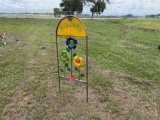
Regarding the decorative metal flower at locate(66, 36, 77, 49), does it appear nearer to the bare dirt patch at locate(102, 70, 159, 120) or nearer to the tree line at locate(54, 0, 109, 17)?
the bare dirt patch at locate(102, 70, 159, 120)

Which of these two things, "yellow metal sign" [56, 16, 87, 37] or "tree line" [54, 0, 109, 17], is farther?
"tree line" [54, 0, 109, 17]

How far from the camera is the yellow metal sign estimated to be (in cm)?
→ 245

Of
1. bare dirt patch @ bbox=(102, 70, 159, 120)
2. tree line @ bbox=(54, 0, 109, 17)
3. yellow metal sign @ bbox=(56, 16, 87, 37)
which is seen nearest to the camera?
yellow metal sign @ bbox=(56, 16, 87, 37)

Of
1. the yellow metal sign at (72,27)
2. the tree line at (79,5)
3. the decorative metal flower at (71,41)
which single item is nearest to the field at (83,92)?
the decorative metal flower at (71,41)

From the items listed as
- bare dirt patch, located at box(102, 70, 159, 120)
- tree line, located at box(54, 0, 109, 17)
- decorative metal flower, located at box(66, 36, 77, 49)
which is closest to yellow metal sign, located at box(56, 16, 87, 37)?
decorative metal flower, located at box(66, 36, 77, 49)

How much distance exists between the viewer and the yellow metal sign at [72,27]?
2445mm

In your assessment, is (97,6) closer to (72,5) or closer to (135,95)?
(72,5)

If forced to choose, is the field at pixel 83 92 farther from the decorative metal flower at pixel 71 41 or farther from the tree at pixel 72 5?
the tree at pixel 72 5

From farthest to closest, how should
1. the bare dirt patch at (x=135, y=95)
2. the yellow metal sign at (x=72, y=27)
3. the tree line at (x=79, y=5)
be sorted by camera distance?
1. the tree line at (x=79, y=5)
2. the bare dirt patch at (x=135, y=95)
3. the yellow metal sign at (x=72, y=27)

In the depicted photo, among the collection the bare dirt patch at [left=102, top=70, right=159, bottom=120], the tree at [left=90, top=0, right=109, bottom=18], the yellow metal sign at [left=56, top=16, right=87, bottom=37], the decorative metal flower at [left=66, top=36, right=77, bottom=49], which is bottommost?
the bare dirt patch at [left=102, top=70, right=159, bottom=120]

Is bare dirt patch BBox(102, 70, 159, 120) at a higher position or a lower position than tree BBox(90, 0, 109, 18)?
lower

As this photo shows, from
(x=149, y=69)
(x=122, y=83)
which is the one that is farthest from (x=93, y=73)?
(x=149, y=69)

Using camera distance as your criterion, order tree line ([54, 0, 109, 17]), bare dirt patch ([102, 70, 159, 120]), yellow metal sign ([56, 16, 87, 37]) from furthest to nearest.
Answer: tree line ([54, 0, 109, 17]), bare dirt patch ([102, 70, 159, 120]), yellow metal sign ([56, 16, 87, 37])

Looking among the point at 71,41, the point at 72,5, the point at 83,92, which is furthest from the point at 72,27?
the point at 72,5
